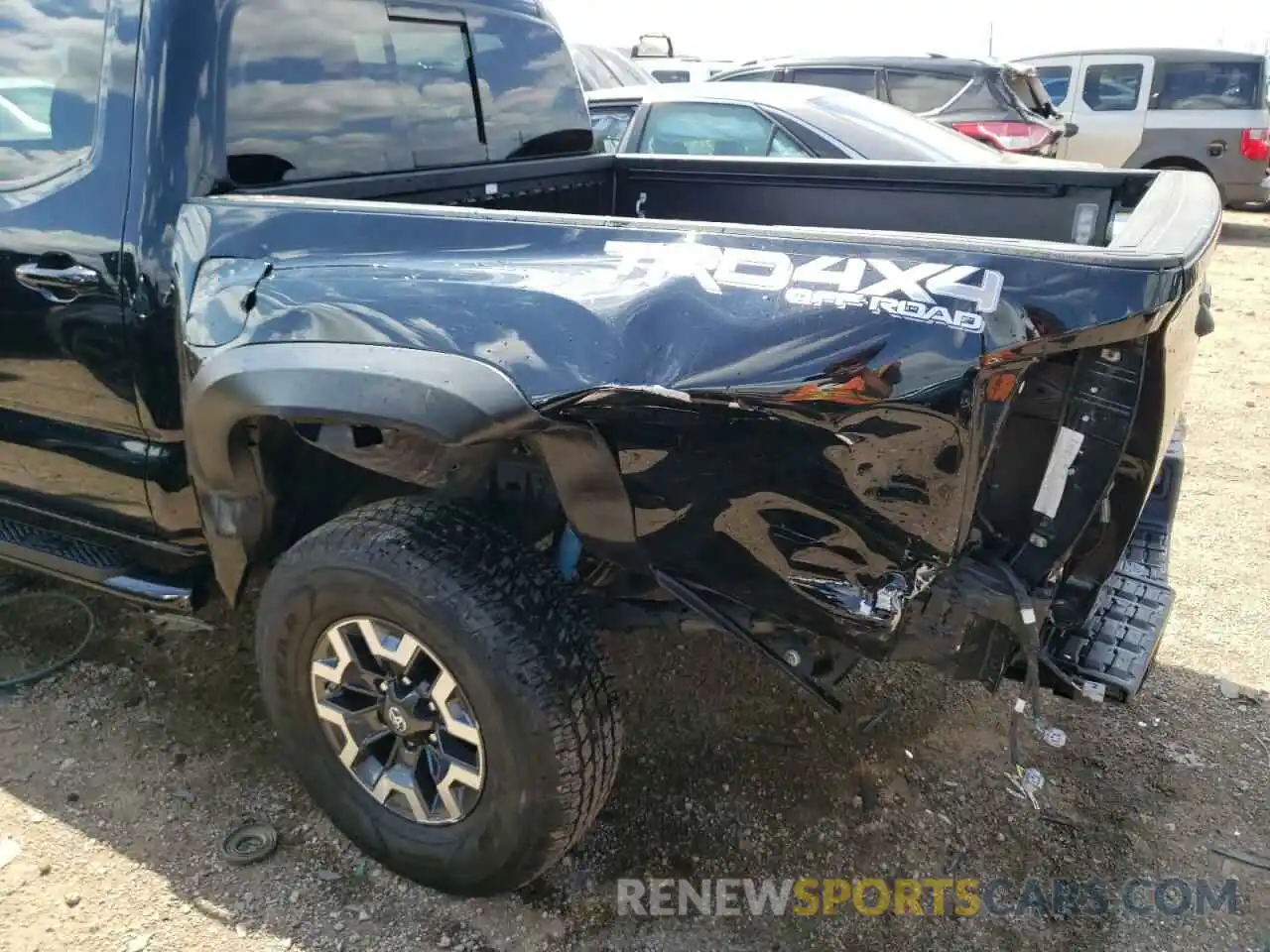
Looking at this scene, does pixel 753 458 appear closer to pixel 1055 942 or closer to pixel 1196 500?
pixel 1055 942

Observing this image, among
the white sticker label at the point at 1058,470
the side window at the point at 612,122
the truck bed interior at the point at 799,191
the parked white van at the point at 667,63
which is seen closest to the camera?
the white sticker label at the point at 1058,470

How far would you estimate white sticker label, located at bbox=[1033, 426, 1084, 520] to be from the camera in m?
1.89

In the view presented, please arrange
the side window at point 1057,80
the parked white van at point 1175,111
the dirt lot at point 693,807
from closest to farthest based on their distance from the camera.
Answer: the dirt lot at point 693,807
the parked white van at point 1175,111
the side window at point 1057,80

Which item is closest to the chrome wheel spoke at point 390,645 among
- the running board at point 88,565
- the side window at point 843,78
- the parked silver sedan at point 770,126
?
the running board at point 88,565

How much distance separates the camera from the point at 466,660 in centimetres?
208

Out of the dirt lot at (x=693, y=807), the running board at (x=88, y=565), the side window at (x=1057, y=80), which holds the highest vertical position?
the side window at (x=1057, y=80)

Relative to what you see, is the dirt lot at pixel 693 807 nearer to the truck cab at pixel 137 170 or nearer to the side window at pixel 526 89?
the truck cab at pixel 137 170

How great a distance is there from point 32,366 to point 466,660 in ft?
4.92

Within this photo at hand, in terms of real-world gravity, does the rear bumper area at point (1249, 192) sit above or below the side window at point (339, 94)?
below

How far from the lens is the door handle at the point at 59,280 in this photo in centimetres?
243

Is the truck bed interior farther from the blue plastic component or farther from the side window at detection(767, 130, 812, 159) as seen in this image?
the side window at detection(767, 130, 812, 159)

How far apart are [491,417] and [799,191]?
2061 millimetres

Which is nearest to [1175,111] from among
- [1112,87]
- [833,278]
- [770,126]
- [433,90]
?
[1112,87]

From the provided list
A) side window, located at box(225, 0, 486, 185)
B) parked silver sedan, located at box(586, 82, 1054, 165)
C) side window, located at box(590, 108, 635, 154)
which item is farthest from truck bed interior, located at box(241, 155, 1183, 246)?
side window, located at box(590, 108, 635, 154)
